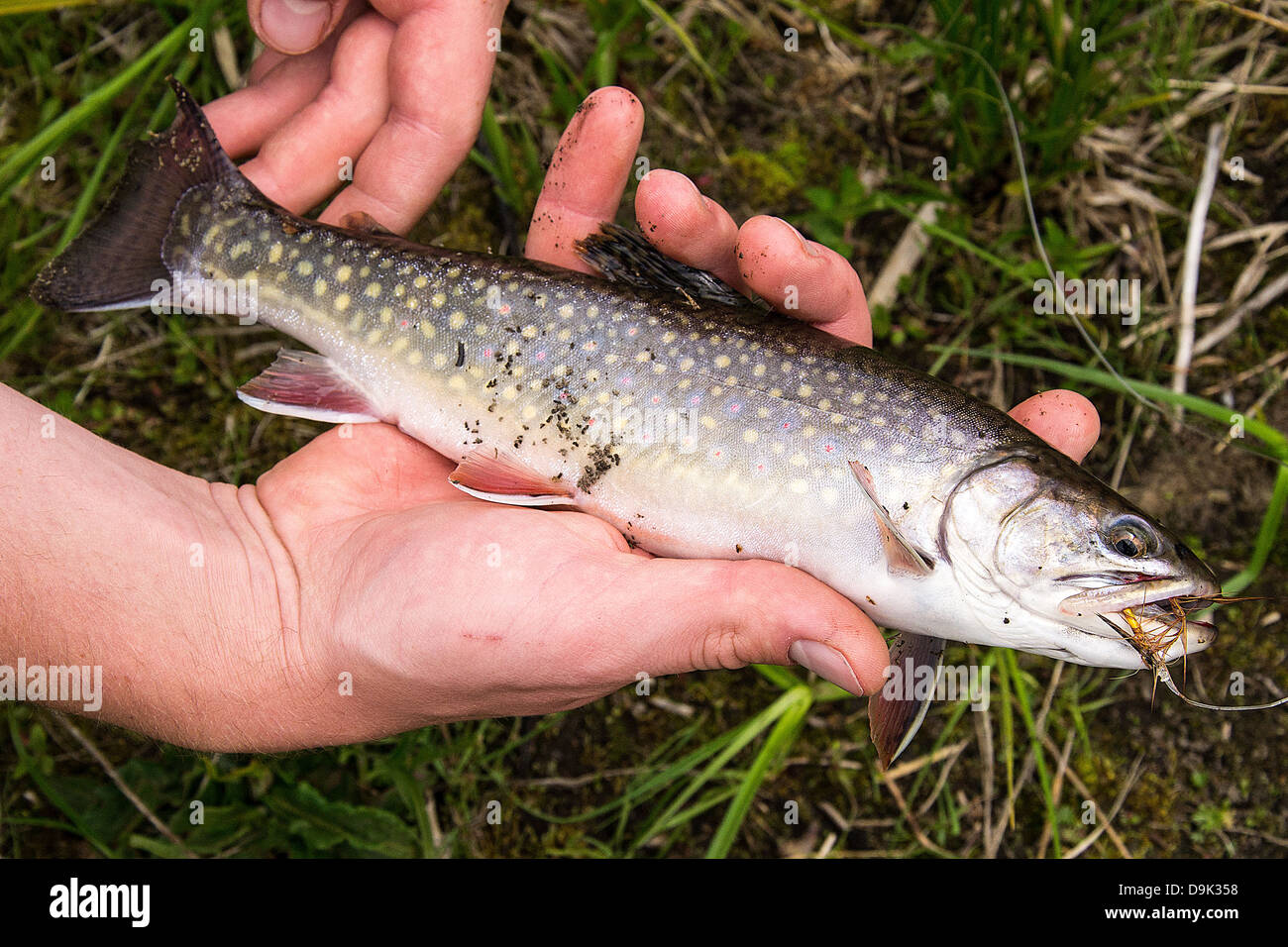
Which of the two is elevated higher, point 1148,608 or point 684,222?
point 684,222

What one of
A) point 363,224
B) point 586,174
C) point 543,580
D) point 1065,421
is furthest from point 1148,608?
point 363,224

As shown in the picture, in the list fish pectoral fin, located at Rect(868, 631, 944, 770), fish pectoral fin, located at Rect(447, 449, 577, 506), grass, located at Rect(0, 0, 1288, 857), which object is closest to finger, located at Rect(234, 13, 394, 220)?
grass, located at Rect(0, 0, 1288, 857)

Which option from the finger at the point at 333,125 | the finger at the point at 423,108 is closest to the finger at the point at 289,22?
the finger at the point at 333,125

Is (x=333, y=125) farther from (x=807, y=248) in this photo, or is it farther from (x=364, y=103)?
(x=807, y=248)

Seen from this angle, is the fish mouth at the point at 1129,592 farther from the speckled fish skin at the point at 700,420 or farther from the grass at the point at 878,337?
the grass at the point at 878,337

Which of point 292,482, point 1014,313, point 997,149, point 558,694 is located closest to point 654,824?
point 558,694
